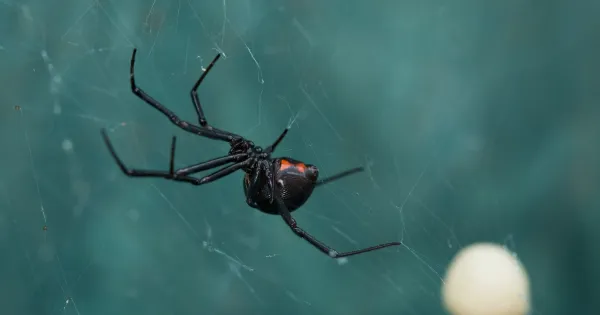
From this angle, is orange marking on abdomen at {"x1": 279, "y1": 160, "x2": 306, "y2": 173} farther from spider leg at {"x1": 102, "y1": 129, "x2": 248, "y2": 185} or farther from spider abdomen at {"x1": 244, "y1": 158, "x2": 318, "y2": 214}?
spider leg at {"x1": 102, "y1": 129, "x2": 248, "y2": 185}

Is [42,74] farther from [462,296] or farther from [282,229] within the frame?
[462,296]

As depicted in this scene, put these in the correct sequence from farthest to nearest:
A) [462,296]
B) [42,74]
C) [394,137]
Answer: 1. [394,137]
2. [462,296]
3. [42,74]

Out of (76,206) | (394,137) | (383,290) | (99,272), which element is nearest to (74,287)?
(99,272)

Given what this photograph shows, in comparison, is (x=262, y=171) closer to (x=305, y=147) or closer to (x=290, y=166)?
(x=290, y=166)

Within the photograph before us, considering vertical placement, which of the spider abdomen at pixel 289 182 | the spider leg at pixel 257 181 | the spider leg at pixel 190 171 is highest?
the spider abdomen at pixel 289 182

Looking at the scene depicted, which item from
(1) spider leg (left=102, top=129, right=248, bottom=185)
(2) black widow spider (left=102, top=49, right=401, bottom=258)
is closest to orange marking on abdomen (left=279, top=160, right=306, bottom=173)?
(2) black widow spider (left=102, top=49, right=401, bottom=258)

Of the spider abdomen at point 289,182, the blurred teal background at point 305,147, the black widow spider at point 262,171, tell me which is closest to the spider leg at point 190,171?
the black widow spider at point 262,171

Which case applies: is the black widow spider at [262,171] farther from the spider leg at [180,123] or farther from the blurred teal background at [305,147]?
the blurred teal background at [305,147]
